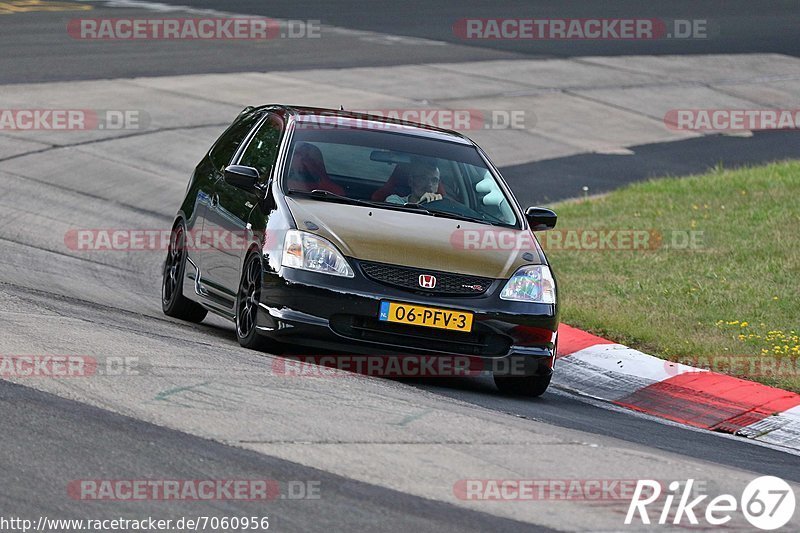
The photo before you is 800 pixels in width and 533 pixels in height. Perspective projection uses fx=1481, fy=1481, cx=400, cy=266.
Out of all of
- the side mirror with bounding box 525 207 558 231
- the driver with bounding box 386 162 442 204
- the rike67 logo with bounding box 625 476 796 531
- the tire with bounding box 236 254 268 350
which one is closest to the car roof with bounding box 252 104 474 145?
the driver with bounding box 386 162 442 204

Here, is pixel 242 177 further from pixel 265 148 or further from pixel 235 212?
pixel 265 148

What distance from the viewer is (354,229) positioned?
8922 mm

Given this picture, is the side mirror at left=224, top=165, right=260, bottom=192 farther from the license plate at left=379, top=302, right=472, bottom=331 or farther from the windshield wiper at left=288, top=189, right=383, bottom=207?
the license plate at left=379, top=302, right=472, bottom=331

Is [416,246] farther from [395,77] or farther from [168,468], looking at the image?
[395,77]

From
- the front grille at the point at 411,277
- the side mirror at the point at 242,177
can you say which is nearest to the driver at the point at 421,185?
the side mirror at the point at 242,177

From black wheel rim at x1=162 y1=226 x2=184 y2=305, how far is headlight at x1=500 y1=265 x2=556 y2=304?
9.63 feet

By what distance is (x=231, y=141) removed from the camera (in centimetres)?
1102

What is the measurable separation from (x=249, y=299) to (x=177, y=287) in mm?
1805

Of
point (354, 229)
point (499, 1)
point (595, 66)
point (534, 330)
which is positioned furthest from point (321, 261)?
point (499, 1)

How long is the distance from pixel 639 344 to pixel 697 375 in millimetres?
808

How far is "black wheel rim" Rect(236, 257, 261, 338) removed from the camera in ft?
29.8

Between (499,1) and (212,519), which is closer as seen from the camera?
(212,519)

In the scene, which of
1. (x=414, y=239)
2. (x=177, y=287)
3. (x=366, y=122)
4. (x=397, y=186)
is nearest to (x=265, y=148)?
(x=366, y=122)

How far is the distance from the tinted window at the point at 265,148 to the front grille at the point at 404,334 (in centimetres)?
151
